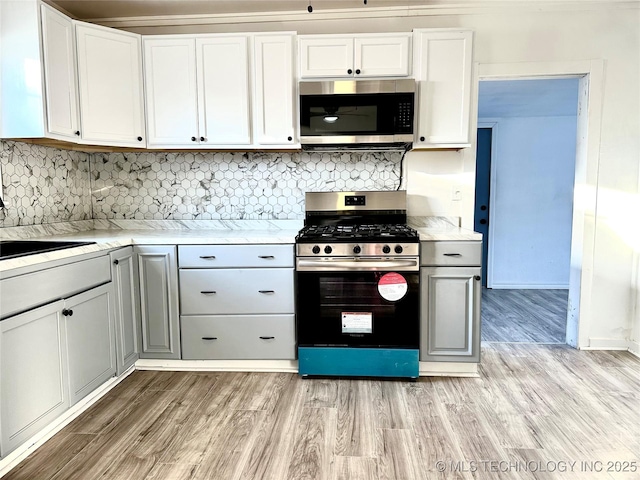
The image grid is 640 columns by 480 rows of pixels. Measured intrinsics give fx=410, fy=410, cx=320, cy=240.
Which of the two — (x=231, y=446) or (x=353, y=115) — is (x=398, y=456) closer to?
(x=231, y=446)

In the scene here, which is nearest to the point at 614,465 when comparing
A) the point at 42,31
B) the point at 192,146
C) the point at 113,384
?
the point at 113,384

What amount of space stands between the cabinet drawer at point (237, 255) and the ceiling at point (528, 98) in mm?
2308

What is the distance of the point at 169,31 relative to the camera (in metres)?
2.98

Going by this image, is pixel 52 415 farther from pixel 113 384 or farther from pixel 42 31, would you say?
pixel 42 31

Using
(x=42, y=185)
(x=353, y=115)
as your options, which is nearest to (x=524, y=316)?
(x=353, y=115)

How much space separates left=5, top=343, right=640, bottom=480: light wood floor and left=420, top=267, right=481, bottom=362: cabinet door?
180 millimetres

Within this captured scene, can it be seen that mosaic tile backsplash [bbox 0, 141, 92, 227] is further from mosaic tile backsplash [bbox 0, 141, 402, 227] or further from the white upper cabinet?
the white upper cabinet

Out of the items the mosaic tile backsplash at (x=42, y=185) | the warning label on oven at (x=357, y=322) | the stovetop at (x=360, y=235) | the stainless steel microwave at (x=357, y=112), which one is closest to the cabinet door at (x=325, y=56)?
the stainless steel microwave at (x=357, y=112)

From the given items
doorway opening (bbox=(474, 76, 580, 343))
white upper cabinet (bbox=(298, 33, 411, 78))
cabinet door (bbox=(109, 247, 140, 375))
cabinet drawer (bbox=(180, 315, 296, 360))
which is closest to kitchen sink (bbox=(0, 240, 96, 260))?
cabinet door (bbox=(109, 247, 140, 375))

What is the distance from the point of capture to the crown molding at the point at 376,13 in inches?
109

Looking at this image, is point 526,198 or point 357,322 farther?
point 526,198

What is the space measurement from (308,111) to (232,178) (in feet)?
2.73

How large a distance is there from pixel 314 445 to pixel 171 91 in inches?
90.5

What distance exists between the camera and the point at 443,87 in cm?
261
